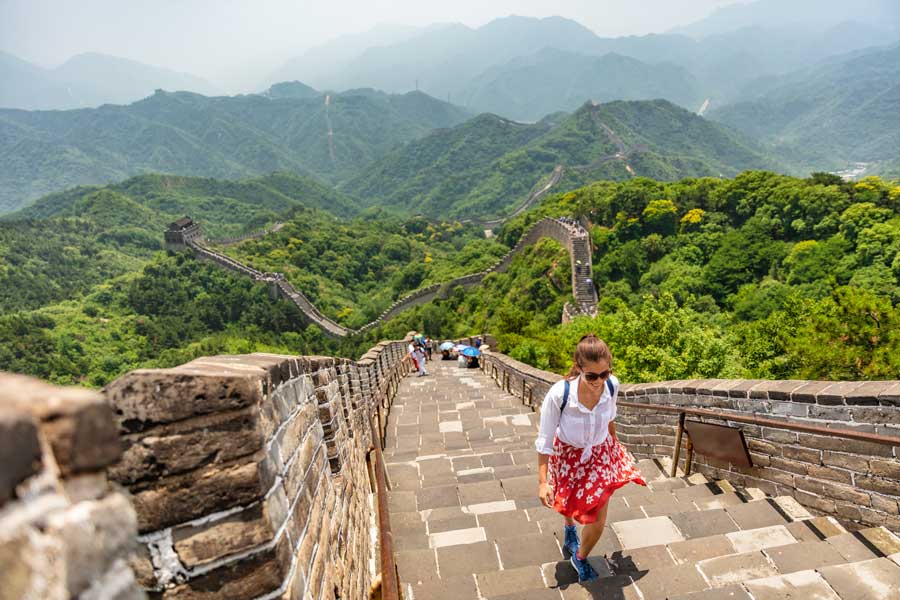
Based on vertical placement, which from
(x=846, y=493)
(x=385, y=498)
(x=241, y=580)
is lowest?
(x=846, y=493)

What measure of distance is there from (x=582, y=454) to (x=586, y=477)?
0.14m

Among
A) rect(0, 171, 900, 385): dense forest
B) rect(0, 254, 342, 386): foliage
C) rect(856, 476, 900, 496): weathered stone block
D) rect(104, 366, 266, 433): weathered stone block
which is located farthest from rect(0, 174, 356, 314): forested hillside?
rect(856, 476, 900, 496): weathered stone block

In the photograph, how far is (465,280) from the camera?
46969mm

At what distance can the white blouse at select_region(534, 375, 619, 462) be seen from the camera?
9.86ft

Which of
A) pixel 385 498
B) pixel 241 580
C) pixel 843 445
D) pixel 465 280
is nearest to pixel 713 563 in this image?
pixel 843 445

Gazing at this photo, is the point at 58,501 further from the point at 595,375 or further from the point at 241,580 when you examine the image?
the point at 595,375

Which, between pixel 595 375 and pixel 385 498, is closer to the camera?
pixel 385 498

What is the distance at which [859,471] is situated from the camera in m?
3.41

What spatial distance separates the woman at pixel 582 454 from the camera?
2979 mm

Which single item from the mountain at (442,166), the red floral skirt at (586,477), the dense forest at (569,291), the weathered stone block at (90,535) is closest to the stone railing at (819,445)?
the red floral skirt at (586,477)

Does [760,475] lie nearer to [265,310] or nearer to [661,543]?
[661,543]

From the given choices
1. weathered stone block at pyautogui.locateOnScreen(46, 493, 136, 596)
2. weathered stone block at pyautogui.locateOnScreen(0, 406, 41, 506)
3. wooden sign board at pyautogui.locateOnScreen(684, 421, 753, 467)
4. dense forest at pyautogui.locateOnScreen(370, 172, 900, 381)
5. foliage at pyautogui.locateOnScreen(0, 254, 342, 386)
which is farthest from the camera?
foliage at pyautogui.locateOnScreen(0, 254, 342, 386)

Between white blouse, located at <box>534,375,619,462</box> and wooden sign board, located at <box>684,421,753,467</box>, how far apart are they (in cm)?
185

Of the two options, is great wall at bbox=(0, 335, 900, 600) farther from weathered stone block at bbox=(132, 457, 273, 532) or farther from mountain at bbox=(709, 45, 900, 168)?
mountain at bbox=(709, 45, 900, 168)
